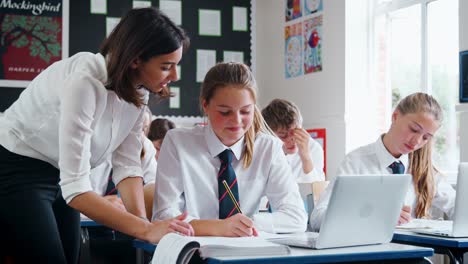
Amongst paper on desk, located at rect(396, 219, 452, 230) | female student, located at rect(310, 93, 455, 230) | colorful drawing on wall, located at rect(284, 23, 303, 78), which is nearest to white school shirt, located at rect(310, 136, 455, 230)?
female student, located at rect(310, 93, 455, 230)

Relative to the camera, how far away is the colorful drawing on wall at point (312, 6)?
5211mm

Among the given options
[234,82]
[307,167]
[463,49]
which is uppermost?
[463,49]

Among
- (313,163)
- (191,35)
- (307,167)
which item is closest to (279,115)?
(307,167)

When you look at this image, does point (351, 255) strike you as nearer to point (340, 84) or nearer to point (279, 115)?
point (279, 115)

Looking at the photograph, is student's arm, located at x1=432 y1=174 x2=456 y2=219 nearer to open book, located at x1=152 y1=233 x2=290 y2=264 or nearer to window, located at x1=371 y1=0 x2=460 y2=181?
window, located at x1=371 y1=0 x2=460 y2=181

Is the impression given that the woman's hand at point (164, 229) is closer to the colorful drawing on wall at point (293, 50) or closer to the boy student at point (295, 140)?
the boy student at point (295, 140)

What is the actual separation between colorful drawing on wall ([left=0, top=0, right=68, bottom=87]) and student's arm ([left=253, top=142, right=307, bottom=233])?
11.3ft

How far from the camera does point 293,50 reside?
5590 millimetres

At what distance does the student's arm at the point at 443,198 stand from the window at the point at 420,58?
1275 mm

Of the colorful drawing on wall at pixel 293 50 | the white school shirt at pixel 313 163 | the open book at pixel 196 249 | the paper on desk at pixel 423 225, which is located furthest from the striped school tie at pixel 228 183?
the colorful drawing on wall at pixel 293 50

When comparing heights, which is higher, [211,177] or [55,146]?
[55,146]

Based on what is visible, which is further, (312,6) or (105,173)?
(312,6)

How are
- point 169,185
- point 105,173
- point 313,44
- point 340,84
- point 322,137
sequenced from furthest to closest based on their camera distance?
1. point 313,44
2. point 322,137
3. point 340,84
4. point 105,173
5. point 169,185

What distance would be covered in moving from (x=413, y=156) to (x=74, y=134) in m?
1.72
